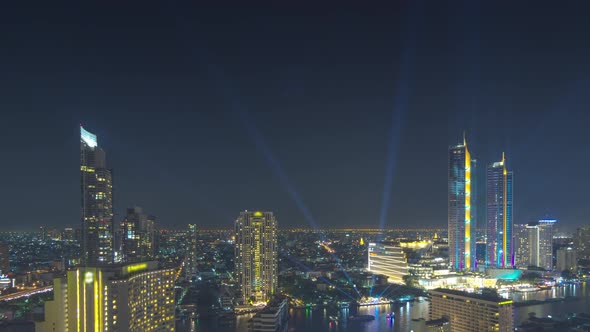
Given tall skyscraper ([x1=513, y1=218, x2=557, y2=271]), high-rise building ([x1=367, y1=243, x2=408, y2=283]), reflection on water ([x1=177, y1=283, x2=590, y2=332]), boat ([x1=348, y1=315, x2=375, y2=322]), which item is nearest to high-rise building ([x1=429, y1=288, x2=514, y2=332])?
reflection on water ([x1=177, y1=283, x2=590, y2=332])

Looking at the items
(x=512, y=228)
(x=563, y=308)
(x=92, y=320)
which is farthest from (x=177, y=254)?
(x=92, y=320)

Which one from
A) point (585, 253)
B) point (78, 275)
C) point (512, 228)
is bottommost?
point (585, 253)

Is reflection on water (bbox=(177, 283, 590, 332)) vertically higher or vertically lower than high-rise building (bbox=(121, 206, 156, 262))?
lower

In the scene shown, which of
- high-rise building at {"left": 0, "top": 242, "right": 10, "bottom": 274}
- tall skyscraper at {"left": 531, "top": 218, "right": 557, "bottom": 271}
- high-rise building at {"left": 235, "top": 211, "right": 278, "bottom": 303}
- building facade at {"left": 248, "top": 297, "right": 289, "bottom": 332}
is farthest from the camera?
tall skyscraper at {"left": 531, "top": 218, "right": 557, "bottom": 271}

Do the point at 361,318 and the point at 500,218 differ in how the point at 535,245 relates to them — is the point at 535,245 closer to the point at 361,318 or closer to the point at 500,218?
the point at 500,218

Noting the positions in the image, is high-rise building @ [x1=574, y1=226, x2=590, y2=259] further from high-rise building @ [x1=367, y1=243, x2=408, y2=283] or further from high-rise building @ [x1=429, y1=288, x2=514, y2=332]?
high-rise building @ [x1=429, y1=288, x2=514, y2=332]

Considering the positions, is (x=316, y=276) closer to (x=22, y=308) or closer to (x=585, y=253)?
(x=22, y=308)

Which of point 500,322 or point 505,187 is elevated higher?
point 505,187
